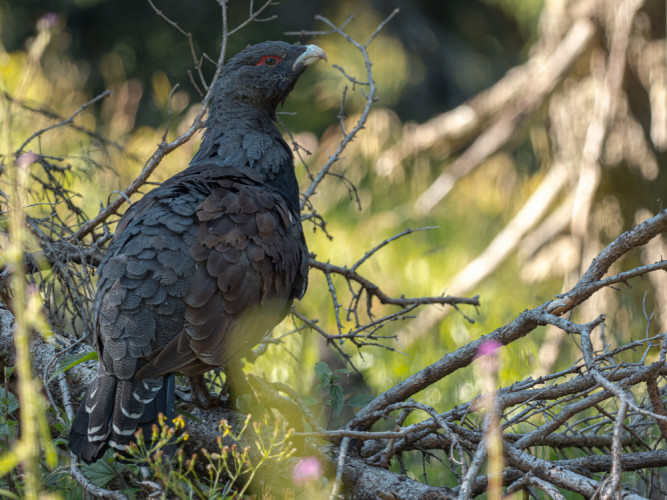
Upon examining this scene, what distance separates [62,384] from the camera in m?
2.30

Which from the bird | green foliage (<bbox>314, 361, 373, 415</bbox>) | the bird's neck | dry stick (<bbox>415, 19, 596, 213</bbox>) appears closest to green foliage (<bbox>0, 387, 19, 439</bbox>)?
the bird

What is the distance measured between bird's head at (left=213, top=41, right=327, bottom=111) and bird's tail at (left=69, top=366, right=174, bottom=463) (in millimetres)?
1578

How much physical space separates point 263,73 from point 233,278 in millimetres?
1307

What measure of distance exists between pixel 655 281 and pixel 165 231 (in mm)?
3375

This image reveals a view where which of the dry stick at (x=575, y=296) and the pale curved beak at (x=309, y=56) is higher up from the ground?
the pale curved beak at (x=309, y=56)

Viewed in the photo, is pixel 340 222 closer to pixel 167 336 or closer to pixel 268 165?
pixel 268 165

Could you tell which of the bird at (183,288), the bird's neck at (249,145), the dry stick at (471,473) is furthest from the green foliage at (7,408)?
the dry stick at (471,473)

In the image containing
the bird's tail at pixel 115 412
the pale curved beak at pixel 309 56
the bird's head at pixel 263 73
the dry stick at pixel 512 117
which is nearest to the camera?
the bird's tail at pixel 115 412

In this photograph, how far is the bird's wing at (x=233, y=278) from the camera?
2.27 metres

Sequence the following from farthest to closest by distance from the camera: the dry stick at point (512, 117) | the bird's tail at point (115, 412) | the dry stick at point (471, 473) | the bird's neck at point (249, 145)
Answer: the dry stick at point (512, 117)
the bird's neck at point (249, 145)
the bird's tail at point (115, 412)
the dry stick at point (471, 473)

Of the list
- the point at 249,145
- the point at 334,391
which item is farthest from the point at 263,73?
the point at 334,391

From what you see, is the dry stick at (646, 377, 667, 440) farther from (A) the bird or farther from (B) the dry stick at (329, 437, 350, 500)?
(A) the bird

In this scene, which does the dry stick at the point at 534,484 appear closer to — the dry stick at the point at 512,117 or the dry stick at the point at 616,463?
the dry stick at the point at 616,463

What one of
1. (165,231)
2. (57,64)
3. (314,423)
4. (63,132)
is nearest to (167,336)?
(165,231)
